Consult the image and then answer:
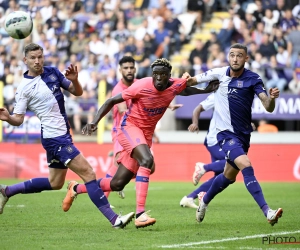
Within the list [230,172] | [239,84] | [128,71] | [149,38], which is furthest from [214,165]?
[149,38]

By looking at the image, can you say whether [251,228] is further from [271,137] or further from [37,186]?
[271,137]

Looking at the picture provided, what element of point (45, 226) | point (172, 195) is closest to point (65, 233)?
point (45, 226)

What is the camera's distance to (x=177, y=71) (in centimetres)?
2328

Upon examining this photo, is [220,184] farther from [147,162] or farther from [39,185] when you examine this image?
[39,185]

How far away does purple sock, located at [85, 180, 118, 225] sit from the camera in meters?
9.98

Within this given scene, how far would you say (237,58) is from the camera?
1047 centimetres

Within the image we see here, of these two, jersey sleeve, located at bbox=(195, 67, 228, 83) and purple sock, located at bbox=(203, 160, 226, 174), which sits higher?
jersey sleeve, located at bbox=(195, 67, 228, 83)

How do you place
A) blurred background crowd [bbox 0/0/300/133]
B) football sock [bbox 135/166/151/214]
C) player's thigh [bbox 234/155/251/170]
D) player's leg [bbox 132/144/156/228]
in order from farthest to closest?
blurred background crowd [bbox 0/0/300/133] → player's thigh [bbox 234/155/251/170] → football sock [bbox 135/166/151/214] → player's leg [bbox 132/144/156/228]

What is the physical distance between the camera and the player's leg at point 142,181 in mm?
9641

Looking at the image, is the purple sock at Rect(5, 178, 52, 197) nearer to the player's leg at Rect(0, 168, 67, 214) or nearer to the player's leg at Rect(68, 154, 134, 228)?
the player's leg at Rect(0, 168, 67, 214)

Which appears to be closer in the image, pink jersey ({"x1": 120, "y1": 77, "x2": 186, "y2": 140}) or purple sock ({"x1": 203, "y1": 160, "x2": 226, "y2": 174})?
pink jersey ({"x1": 120, "y1": 77, "x2": 186, "y2": 140})

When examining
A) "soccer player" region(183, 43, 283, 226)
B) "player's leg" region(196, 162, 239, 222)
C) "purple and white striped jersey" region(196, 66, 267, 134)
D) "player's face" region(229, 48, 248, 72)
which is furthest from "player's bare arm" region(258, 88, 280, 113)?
"player's leg" region(196, 162, 239, 222)

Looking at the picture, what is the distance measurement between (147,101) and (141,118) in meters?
0.29

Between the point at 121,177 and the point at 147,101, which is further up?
the point at 147,101
